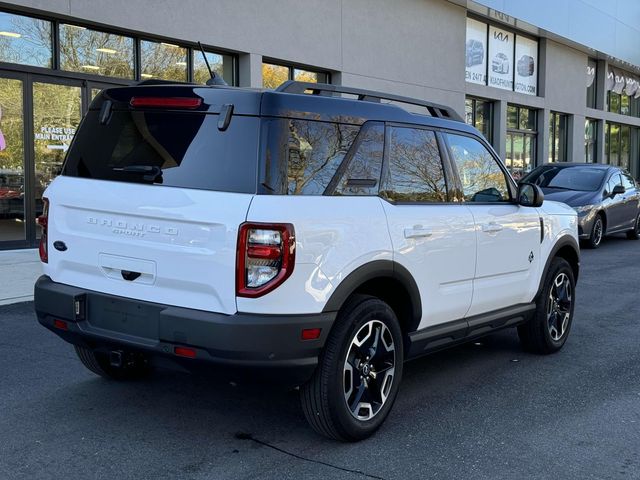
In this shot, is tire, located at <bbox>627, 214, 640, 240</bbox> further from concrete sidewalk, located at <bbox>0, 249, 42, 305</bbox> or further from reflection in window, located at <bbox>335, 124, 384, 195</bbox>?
reflection in window, located at <bbox>335, 124, 384, 195</bbox>

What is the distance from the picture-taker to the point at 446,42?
1953 centimetres

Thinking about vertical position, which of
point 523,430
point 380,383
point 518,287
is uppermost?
point 518,287

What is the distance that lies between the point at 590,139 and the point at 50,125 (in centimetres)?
2392

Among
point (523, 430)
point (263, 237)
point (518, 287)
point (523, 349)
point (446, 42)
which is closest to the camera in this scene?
point (263, 237)

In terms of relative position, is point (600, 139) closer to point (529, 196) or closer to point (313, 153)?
point (529, 196)

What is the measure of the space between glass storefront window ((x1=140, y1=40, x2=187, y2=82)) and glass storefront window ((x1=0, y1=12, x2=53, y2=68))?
5.84ft

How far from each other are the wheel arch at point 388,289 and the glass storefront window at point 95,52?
9072 mm

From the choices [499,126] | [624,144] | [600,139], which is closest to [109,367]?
[499,126]

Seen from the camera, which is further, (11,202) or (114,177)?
(11,202)

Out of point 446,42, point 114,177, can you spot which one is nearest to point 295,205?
point 114,177

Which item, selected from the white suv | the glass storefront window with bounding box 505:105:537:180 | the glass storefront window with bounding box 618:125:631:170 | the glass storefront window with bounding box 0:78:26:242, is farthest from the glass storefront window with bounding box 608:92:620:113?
the white suv

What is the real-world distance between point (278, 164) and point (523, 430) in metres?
2.21

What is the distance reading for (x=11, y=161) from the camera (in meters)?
11.2

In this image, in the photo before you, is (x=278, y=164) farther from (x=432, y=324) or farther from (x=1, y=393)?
(x=1, y=393)
